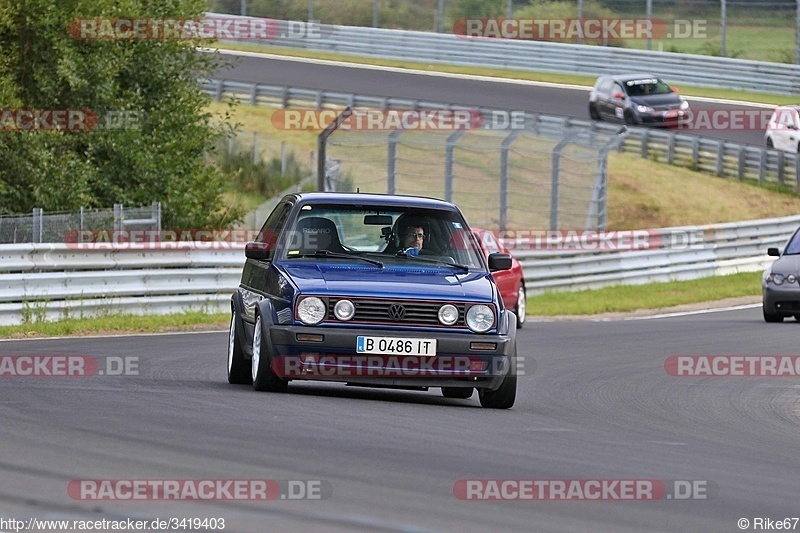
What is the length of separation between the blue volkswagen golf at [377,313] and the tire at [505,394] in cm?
1

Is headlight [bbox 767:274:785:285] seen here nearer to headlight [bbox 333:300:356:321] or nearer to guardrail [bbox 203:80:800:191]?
headlight [bbox 333:300:356:321]

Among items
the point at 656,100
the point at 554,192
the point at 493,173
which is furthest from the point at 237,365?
the point at 656,100

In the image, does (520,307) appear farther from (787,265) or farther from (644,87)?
(644,87)

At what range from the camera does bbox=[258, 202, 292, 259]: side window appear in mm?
11914

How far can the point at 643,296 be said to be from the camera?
95.1 ft

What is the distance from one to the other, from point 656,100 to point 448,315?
116 ft

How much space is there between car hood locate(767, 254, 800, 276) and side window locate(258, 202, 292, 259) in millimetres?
11288

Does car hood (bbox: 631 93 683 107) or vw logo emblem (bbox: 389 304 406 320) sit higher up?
car hood (bbox: 631 93 683 107)

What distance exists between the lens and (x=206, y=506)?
6.64 meters

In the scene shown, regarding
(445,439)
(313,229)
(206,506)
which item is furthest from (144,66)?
(206,506)

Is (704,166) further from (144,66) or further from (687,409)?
(687,409)

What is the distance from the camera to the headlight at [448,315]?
10711mm

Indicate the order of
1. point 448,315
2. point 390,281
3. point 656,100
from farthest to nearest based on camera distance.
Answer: point 656,100 < point 390,281 < point 448,315

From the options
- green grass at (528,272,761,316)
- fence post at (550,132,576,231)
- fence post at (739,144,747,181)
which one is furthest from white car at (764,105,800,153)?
fence post at (550,132,576,231)
